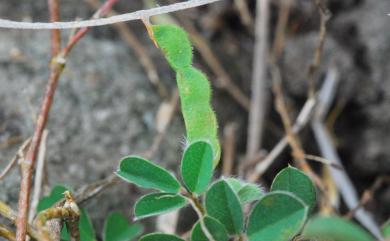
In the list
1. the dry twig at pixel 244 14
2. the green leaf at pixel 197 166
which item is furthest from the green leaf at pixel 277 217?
the dry twig at pixel 244 14

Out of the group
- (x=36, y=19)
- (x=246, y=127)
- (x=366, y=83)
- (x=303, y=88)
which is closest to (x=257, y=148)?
(x=246, y=127)

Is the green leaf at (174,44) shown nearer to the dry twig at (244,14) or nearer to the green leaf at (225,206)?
the green leaf at (225,206)

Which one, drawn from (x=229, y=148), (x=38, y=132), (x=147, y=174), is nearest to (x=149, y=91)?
(x=229, y=148)

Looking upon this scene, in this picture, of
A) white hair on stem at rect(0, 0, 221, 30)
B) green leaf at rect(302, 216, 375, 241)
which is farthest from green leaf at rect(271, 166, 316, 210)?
white hair on stem at rect(0, 0, 221, 30)

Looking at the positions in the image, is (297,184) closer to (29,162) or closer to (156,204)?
(156,204)

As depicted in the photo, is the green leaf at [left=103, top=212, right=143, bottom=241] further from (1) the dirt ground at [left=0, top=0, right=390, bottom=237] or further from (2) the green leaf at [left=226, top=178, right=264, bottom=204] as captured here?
(2) the green leaf at [left=226, top=178, right=264, bottom=204]
